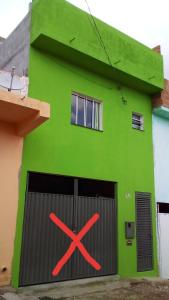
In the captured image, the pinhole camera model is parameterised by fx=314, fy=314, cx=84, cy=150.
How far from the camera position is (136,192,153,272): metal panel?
11055 mm

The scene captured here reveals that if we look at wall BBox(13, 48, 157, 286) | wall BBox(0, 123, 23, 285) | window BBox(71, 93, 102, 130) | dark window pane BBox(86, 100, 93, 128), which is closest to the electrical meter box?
wall BBox(13, 48, 157, 286)

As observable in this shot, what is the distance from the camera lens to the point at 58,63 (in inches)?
393

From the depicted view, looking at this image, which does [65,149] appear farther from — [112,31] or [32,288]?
[112,31]

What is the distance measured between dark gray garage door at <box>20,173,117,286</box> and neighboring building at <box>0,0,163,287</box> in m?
0.03

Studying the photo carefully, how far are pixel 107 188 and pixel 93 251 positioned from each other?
7.31 ft

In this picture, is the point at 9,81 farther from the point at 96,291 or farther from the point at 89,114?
the point at 96,291

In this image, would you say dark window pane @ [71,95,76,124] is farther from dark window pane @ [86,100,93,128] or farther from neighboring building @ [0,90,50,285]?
neighboring building @ [0,90,50,285]

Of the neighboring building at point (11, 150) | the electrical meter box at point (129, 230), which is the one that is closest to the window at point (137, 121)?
the electrical meter box at point (129, 230)

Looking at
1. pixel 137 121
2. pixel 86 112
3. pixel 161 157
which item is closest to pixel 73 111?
pixel 86 112

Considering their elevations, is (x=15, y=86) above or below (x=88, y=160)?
above

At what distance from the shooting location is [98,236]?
32.4ft

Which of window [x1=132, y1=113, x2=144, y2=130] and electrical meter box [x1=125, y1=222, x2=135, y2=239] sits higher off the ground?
window [x1=132, y1=113, x2=144, y2=130]

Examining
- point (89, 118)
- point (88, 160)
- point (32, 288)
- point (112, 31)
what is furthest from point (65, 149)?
point (112, 31)

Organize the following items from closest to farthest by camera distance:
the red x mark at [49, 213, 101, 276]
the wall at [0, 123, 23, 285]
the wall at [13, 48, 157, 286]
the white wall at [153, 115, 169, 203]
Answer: the wall at [0, 123, 23, 285], the red x mark at [49, 213, 101, 276], the wall at [13, 48, 157, 286], the white wall at [153, 115, 169, 203]
